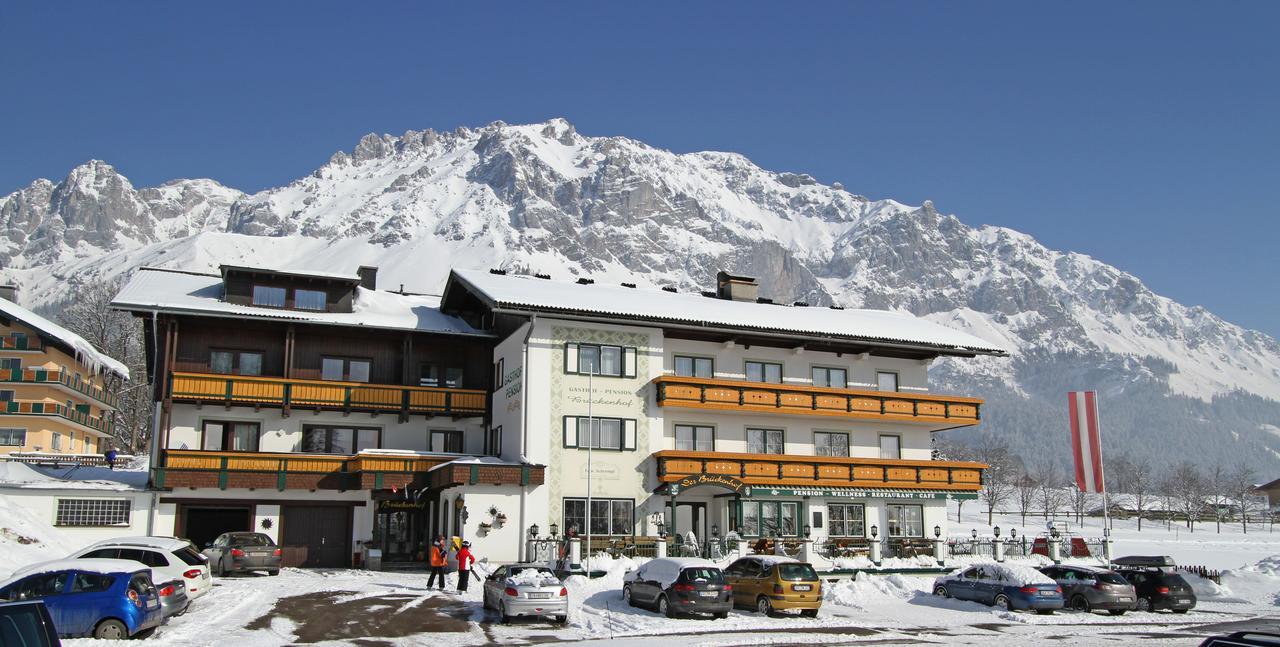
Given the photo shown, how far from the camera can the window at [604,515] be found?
153 feet

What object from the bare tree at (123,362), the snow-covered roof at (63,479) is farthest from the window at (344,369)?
the bare tree at (123,362)

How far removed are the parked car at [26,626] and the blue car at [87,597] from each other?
14.5 m

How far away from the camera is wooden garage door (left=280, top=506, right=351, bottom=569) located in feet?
156

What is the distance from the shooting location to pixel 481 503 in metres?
44.7

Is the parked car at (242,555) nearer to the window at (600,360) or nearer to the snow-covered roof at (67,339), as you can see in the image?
the window at (600,360)

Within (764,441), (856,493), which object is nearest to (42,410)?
(764,441)

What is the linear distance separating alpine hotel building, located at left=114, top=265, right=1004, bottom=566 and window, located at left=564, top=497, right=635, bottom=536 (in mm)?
95

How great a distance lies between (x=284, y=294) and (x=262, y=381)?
4999 millimetres

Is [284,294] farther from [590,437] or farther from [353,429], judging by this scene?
[590,437]

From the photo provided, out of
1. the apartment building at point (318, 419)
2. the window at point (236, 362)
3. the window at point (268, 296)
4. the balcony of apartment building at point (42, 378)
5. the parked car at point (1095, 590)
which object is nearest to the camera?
the parked car at point (1095, 590)

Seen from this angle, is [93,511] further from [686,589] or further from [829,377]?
[829,377]

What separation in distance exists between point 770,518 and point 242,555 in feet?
74.8

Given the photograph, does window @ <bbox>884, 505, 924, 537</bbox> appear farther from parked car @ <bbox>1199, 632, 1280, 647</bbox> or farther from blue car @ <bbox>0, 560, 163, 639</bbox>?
parked car @ <bbox>1199, 632, 1280, 647</bbox>

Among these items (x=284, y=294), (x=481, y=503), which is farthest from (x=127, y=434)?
(x=481, y=503)
